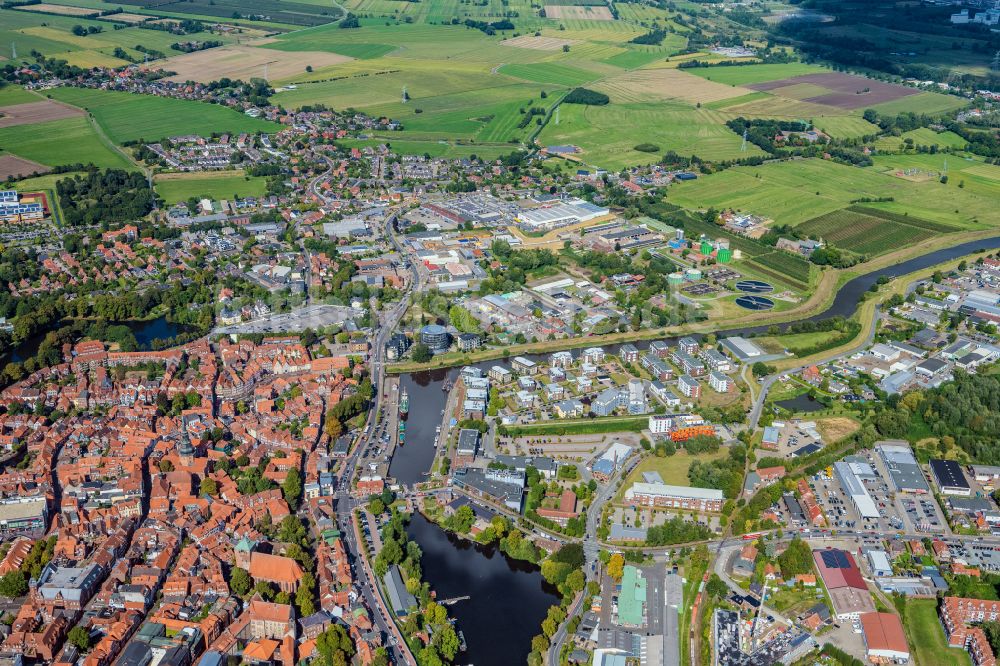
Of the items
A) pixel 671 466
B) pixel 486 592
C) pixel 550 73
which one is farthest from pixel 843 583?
pixel 550 73

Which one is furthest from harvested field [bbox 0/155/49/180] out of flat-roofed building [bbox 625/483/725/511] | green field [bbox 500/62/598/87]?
flat-roofed building [bbox 625/483/725/511]

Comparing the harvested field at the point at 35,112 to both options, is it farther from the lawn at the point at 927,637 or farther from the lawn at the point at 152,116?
the lawn at the point at 927,637

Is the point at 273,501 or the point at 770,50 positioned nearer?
the point at 273,501

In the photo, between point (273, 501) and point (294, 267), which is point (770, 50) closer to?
point (294, 267)

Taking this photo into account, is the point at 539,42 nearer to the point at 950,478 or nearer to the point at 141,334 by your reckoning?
the point at 141,334

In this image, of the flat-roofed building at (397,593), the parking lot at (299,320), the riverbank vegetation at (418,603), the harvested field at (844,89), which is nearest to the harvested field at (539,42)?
the harvested field at (844,89)

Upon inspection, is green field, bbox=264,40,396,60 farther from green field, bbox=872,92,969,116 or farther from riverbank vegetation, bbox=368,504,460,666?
riverbank vegetation, bbox=368,504,460,666

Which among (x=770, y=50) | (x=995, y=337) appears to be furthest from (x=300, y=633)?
(x=770, y=50)
